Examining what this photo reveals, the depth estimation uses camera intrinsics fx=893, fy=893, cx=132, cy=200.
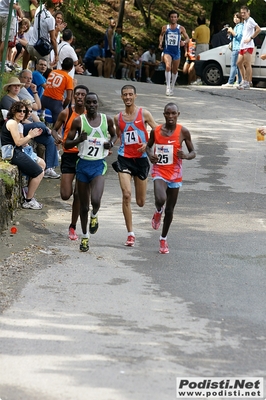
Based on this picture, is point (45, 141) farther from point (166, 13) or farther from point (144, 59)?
point (166, 13)

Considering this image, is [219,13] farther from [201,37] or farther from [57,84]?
[57,84]

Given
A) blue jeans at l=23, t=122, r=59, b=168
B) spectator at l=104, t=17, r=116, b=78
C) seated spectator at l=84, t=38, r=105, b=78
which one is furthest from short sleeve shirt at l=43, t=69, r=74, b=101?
seated spectator at l=84, t=38, r=105, b=78

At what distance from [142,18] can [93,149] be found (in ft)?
85.5

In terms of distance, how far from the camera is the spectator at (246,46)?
23.3 meters

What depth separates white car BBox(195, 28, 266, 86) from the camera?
25156 millimetres

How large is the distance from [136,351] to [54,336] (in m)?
0.78

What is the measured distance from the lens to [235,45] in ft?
78.6

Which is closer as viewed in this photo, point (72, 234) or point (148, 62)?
point (72, 234)

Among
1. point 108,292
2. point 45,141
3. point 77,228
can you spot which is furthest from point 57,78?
point 108,292

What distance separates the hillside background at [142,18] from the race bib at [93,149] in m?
22.5

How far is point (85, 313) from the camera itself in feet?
27.2

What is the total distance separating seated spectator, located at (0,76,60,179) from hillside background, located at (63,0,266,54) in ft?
60.6

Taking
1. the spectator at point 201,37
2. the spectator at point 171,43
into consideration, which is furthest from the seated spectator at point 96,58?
the spectator at point 171,43

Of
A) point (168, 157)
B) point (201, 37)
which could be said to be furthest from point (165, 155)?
point (201, 37)
